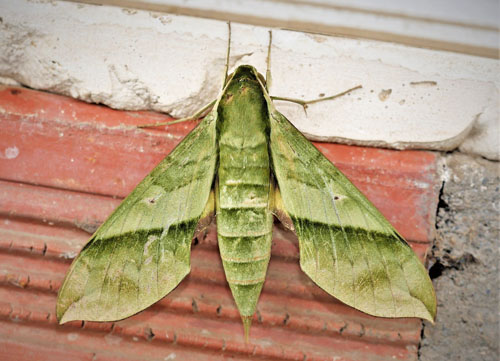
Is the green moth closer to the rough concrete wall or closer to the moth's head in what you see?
the moth's head

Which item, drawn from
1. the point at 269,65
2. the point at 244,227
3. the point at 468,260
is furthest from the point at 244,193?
the point at 468,260

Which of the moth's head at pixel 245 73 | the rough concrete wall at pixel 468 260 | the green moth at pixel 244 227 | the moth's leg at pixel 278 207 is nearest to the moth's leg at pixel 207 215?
the green moth at pixel 244 227

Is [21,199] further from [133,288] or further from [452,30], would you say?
[452,30]

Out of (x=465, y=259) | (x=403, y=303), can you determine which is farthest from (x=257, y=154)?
(x=465, y=259)

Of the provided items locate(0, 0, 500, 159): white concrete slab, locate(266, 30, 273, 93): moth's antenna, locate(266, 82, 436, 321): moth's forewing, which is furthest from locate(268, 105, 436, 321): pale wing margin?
locate(0, 0, 500, 159): white concrete slab

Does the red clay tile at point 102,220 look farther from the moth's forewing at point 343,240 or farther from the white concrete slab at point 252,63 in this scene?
the moth's forewing at point 343,240
